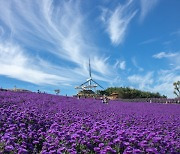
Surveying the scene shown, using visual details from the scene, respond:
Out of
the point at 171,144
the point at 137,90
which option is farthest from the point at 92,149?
the point at 137,90

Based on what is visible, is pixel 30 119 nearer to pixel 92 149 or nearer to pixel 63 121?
pixel 63 121

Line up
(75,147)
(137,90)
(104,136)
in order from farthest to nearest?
(137,90) → (104,136) → (75,147)

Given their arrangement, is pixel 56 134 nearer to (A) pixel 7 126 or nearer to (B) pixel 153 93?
(A) pixel 7 126

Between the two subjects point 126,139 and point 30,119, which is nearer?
point 126,139

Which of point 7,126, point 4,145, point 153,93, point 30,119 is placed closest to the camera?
point 4,145

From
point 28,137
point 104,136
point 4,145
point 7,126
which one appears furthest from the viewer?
point 7,126

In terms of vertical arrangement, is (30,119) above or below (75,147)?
above

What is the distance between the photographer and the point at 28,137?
6559 mm

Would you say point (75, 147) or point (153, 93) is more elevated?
point (153, 93)

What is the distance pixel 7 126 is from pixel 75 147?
2.08m

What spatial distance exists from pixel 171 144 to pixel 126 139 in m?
0.80

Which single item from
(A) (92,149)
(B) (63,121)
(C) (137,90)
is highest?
(C) (137,90)

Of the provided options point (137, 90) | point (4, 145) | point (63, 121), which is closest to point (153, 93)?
point (137, 90)

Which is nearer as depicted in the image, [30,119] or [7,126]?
[7,126]
